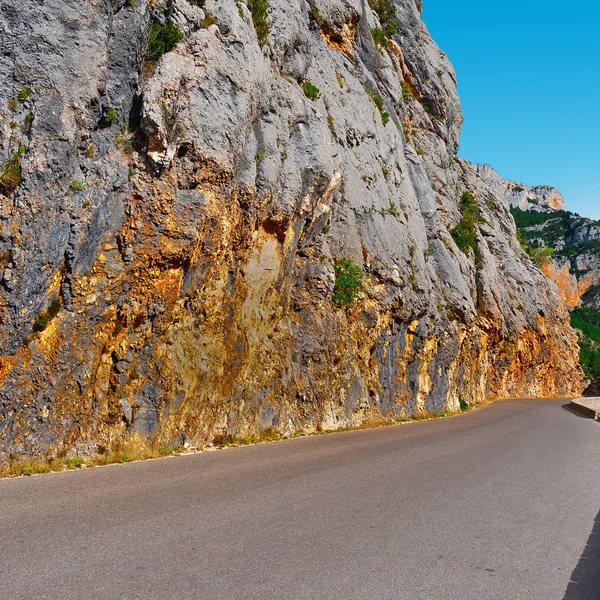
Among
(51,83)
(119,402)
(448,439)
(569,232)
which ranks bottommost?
(448,439)

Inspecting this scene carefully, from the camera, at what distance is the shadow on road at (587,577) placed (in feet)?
13.5

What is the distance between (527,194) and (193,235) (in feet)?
504

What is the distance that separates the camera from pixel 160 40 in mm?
10719

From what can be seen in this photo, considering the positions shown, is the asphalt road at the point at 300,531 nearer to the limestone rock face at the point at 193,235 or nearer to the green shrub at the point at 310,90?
the limestone rock face at the point at 193,235

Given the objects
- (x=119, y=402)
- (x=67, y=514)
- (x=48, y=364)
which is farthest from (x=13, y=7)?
(x=67, y=514)

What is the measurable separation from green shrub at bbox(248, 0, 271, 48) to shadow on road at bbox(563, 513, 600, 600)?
1438cm

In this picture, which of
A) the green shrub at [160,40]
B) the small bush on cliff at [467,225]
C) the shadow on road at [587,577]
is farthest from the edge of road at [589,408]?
the green shrub at [160,40]

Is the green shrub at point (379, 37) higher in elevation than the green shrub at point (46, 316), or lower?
higher

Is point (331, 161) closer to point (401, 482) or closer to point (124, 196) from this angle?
point (124, 196)

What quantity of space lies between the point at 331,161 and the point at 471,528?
12.2m

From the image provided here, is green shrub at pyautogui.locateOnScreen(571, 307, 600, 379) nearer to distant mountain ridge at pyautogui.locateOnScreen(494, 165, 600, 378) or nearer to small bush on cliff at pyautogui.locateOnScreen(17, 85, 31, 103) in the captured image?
distant mountain ridge at pyautogui.locateOnScreen(494, 165, 600, 378)

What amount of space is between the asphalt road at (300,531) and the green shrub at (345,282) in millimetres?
7085

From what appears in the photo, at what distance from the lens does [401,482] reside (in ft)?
24.9

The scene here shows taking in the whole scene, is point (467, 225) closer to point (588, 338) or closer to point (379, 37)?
point (379, 37)
